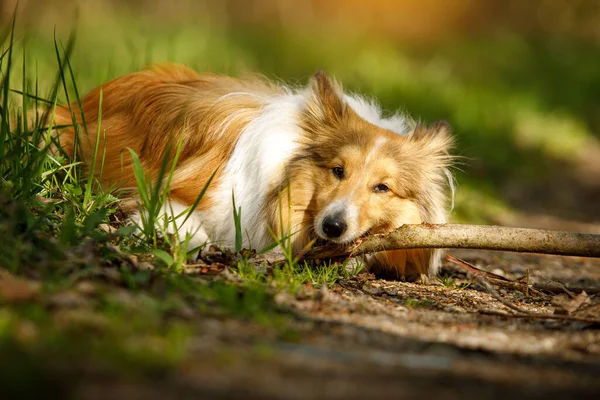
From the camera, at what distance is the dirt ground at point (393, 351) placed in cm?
238

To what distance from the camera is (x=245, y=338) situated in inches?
111

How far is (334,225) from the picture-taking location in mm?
4266

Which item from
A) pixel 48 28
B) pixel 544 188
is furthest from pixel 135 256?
pixel 48 28

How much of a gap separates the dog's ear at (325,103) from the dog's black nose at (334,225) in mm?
753

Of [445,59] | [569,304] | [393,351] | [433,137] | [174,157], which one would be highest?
[445,59]

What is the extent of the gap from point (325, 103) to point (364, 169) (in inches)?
21.0

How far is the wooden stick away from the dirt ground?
272 mm

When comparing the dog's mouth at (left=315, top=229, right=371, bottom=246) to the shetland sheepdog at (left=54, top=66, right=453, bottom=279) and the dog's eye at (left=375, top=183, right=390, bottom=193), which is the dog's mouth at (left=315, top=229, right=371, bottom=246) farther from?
the dog's eye at (left=375, top=183, right=390, bottom=193)

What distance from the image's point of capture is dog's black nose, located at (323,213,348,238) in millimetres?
4266

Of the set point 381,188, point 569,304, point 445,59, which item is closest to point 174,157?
point 381,188

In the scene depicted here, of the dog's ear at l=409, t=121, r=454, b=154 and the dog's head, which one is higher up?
the dog's ear at l=409, t=121, r=454, b=154

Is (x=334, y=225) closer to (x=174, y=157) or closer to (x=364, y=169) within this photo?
(x=364, y=169)

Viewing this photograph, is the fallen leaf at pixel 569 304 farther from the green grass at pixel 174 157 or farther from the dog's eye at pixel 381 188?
the dog's eye at pixel 381 188

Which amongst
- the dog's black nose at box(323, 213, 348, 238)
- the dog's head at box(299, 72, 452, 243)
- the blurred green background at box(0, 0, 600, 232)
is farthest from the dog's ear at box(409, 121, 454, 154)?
the blurred green background at box(0, 0, 600, 232)
